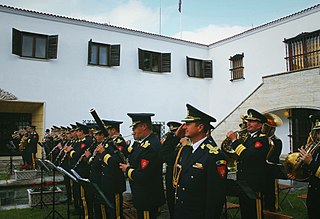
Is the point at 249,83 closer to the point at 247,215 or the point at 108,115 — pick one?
the point at 108,115

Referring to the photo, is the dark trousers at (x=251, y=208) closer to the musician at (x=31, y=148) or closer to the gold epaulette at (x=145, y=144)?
the gold epaulette at (x=145, y=144)

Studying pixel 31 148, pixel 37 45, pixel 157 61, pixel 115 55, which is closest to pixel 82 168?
pixel 31 148

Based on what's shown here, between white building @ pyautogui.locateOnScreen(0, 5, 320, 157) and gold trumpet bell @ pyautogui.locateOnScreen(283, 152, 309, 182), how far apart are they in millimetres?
9162

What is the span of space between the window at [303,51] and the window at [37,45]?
11912 mm

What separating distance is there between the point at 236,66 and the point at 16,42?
12373 mm

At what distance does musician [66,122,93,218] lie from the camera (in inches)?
224

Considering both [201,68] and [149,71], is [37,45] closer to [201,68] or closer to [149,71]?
[149,71]

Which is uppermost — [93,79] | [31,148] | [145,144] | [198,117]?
[93,79]

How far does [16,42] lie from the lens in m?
13.9

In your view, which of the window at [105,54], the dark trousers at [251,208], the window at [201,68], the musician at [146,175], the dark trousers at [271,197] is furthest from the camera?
the window at [201,68]

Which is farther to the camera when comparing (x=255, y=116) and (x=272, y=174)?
(x=272, y=174)

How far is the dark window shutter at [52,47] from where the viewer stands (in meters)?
14.8

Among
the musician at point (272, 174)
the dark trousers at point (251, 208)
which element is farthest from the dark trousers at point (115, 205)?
the musician at point (272, 174)

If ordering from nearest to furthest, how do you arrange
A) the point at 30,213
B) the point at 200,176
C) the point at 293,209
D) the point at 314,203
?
the point at 200,176 → the point at 314,203 → the point at 30,213 → the point at 293,209
